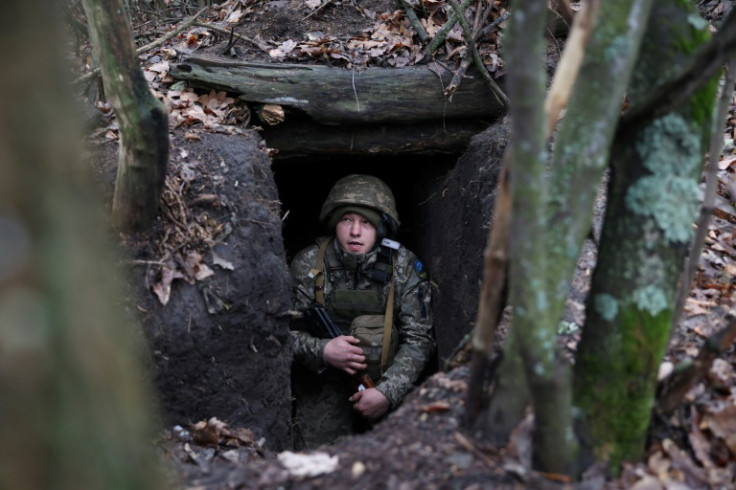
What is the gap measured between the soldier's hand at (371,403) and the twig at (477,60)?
8.74 ft

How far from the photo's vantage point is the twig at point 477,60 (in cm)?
531

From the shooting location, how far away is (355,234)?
6.14 m

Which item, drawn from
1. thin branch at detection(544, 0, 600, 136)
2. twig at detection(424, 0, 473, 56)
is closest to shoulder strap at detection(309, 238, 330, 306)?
twig at detection(424, 0, 473, 56)

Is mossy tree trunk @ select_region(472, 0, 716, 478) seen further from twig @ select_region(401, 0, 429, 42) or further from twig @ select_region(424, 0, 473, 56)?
twig @ select_region(401, 0, 429, 42)

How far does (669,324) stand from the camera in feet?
7.34

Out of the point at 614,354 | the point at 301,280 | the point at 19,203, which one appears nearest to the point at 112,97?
the point at 19,203

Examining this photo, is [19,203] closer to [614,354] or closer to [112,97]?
[614,354]

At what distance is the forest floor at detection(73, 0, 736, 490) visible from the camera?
90.4 inches

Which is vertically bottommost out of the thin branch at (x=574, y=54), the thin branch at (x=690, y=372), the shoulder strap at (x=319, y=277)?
the shoulder strap at (x=319, y=277)

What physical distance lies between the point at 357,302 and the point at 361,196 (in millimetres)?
1001

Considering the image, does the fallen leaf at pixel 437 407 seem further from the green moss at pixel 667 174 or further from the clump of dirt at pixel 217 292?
the clump of dirt at pixel 217 292

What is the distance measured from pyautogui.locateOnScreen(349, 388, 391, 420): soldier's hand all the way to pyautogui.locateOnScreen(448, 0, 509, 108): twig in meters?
2.66

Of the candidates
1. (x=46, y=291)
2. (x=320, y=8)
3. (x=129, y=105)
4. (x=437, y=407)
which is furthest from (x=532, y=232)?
(x=320, y=8)

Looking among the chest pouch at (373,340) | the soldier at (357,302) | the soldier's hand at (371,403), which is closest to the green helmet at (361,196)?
the soldier at (357,302)
